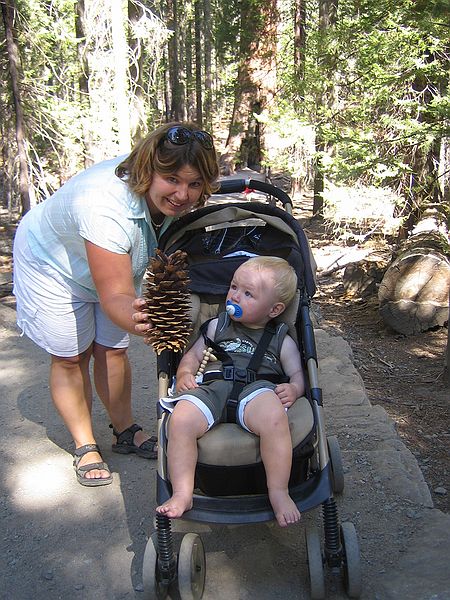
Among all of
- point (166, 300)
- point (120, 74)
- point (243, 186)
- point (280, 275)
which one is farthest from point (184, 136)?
point (120, 74)

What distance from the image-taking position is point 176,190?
259 cm

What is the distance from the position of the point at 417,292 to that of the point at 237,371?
4607 millimetres

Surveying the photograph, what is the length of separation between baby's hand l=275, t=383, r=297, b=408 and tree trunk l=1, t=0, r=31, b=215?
265 inches

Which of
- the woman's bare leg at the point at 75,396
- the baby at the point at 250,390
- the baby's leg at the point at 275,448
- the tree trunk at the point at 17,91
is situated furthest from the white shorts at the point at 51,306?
the tree trunk at the point at 17,91

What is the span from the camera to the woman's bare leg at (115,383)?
3.44 metres

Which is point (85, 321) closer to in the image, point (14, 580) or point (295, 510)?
point (14, 580)

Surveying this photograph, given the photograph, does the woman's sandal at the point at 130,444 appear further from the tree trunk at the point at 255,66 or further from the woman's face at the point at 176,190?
the tree trunk at the point at 255,66

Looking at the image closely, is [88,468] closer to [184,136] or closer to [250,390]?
[250,390]

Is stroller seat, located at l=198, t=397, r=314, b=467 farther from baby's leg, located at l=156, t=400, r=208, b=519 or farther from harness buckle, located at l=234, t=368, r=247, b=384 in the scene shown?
harness buckle, located at l=234, t=368, r=247, b=384

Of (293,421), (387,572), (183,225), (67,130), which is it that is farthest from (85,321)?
(67,130)

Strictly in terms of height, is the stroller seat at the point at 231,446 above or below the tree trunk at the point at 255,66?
below

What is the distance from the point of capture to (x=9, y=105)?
8820mm

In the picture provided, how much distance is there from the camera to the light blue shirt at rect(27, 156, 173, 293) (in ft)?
8.45

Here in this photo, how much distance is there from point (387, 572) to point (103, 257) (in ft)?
6.00
